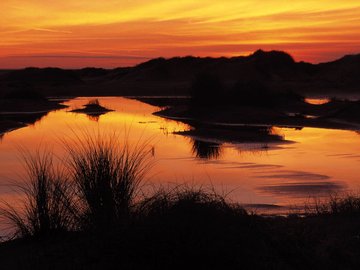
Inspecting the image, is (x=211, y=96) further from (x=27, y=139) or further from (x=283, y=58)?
(x=283, y=58)

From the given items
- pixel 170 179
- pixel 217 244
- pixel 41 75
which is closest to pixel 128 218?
pixel 217 244

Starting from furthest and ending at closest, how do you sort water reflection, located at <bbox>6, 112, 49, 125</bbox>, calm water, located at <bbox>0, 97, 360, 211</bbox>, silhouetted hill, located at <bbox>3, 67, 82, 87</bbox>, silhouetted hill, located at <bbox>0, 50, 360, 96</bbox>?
1. silhouetted hill, located at <bbox>3, 67, 82, 87</bbox>
2. silhouetted hill, located at <bbox>0, 50, 360, 96</bbox>
3. water reflection, located at <bbox>6, 112, 49, 125</bbox>
4. calm water, located at <bbox>0, 97, 360, 211</bbox>

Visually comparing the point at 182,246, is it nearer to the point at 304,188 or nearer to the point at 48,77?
the point at 304,188

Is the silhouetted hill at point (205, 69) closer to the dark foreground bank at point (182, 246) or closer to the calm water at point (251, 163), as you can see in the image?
the calm water at point (251, 163)

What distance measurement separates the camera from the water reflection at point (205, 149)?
70.4 feet

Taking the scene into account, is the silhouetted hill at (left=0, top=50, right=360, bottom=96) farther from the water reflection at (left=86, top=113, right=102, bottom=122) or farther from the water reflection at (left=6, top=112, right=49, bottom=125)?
the water reflection at (left=86, top=113, right=102, bottom=122)

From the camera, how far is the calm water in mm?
15078

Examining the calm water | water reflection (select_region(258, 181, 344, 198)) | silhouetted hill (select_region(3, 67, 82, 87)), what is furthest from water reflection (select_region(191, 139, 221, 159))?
silhouetted hill (select_region(3, 67, 82, 87))

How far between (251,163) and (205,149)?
161 inches

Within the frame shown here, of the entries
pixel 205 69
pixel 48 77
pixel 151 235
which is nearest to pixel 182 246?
pixel 151 235

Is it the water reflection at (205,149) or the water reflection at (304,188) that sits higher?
the water reflection at (304,188)

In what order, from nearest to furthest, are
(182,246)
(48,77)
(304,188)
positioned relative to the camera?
(182,246), (304,188), (48,77)

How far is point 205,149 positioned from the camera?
23.3m

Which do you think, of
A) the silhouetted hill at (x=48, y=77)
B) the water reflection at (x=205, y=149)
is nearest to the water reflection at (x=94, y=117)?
the water reflection at (x=205, y=149)
